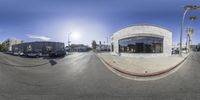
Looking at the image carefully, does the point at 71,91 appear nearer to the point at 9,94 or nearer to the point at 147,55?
the point at 9,94

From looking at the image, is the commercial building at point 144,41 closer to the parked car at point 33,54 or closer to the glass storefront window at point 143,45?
the glass storefront window at point 143,45

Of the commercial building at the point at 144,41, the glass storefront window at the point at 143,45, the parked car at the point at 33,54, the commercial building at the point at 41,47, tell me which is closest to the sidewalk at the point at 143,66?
the commercial building at the point at 144,41

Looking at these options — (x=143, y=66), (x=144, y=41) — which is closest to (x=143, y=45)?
(x=144, y=41)

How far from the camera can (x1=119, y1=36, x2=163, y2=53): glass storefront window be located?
23.7m

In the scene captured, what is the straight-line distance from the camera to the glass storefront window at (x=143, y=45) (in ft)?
77.8

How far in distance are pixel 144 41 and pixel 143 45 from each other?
2.12 feet

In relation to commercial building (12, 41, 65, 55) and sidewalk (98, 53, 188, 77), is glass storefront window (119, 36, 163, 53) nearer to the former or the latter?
sidewalk (98, 53, 188, 77)

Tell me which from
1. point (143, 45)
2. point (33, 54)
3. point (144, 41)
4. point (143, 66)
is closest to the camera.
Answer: point (143, 66)

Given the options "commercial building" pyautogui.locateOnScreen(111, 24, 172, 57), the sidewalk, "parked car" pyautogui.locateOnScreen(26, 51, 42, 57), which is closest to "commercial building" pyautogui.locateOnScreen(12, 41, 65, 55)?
"parked car" pyautogui.locateOnScreen(26, 51, 42, 57)

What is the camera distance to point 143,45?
24156mm

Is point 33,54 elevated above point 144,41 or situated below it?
below

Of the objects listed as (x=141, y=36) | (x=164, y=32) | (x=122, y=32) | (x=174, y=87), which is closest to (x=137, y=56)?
(x=141, y=36)

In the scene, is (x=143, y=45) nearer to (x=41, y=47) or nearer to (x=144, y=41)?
(x=144, y=41)

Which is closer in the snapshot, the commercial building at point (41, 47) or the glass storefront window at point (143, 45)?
the glass storefront window at point (143, 45)
